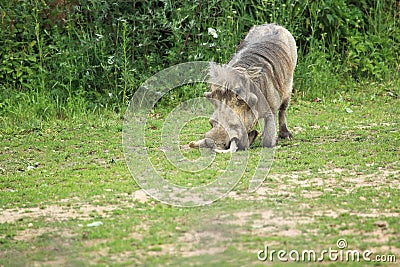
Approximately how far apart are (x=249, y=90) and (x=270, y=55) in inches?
27.6

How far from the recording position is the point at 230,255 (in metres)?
4.91

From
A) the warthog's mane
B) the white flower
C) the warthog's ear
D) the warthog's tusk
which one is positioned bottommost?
the warthog's tusk

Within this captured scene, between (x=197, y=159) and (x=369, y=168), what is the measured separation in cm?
180

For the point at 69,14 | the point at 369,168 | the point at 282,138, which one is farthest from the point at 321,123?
the point at 69,14

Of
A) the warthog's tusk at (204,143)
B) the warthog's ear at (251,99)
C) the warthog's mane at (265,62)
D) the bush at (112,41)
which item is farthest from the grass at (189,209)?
the bush at (112,41)

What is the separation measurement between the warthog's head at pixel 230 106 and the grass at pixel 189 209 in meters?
0.22

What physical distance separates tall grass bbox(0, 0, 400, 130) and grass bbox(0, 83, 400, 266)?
4.52ft

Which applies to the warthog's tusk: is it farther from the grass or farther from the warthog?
the grass

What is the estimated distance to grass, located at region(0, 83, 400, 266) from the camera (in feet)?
16.6

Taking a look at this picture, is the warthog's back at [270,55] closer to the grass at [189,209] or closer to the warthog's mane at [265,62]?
the warthog's mane at [265,62]

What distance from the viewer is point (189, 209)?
19.8 ft

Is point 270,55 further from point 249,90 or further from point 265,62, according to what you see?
point 249,90

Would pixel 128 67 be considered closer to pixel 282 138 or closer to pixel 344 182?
pixel 282 138

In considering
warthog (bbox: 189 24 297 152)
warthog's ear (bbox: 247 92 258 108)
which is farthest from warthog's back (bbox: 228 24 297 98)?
warthog's ear (bbox: 247 92 258 108)
